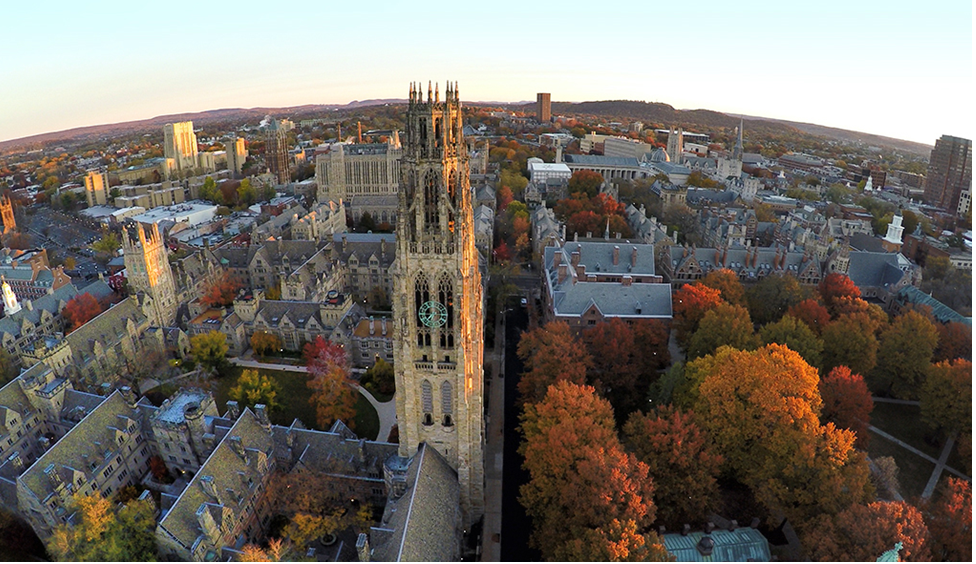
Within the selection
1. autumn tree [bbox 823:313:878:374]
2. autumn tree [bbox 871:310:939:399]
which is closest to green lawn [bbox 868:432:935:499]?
autumn tree [bbox 823:313:878:374]

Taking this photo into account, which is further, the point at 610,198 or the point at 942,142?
the point at 942,142

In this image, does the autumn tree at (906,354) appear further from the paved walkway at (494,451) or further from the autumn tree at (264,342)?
the autumn tree at (264,342)

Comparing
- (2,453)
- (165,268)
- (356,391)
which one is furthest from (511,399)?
(165,268)

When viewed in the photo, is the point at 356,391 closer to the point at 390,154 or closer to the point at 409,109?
the point at 409,109

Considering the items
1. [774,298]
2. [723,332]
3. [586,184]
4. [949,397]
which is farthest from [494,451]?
[586,184]

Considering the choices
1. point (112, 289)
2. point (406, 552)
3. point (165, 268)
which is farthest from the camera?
point (112, 289)

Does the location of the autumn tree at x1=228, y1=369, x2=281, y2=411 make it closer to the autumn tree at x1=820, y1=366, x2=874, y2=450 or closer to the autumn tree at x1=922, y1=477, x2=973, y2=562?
the autumn tree at x1=820, y1=366, x2=874, y2=450
